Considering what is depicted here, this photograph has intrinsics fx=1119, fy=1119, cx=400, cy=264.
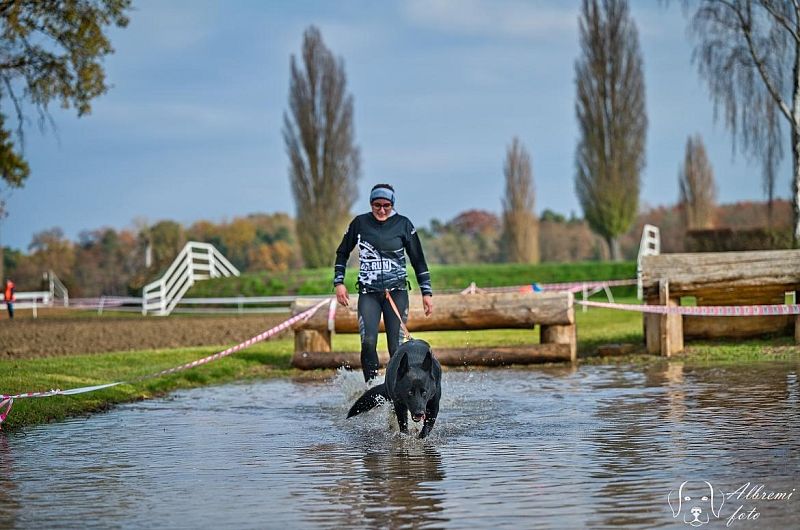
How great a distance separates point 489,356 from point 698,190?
5092 centimetres

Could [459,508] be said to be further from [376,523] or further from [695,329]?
[695,329]

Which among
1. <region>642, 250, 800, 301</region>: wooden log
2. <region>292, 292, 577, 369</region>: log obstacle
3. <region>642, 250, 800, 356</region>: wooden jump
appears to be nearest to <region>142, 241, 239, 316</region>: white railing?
<region>292, 292, 577, 369</region>: log obstacle

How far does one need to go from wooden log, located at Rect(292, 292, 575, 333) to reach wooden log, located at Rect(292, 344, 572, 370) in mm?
337

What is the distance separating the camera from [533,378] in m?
14.1

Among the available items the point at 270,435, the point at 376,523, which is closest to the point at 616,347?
the point at 270,435

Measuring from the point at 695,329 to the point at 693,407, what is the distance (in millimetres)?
7614

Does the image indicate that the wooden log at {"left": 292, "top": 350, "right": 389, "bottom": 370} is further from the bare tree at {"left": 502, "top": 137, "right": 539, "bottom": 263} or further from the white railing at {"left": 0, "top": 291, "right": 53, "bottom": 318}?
the bare tree at {"left": 502, "top": 137, "right": 539, "bottom": 263}

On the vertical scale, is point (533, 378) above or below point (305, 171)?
below

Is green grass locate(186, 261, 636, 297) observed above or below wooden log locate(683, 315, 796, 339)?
above

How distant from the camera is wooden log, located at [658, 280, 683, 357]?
52.5 ft

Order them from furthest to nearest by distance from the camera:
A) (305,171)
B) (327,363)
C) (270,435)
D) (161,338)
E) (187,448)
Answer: (305,171)
(161,338)
(327,363)
(270,435)
(187,448)

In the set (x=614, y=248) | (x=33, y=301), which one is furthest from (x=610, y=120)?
(x=33, y=301)

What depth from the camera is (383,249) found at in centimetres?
1059

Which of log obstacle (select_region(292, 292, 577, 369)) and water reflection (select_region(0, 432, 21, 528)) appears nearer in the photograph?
water reflection (select_region(0, 432, 21, 528))
